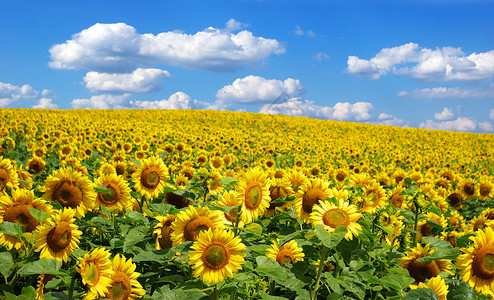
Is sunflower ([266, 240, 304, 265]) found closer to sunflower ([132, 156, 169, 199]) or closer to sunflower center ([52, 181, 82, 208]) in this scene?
sunflower ([132, 156, 169, 199])

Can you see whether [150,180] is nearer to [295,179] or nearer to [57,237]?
[57,237]

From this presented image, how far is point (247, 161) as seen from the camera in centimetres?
1469

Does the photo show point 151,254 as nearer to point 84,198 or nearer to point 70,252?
point 70,252

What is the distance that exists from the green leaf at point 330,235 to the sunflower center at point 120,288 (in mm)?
1382

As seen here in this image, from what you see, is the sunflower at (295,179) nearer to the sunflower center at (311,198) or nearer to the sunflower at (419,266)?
the sunflower center at (311,198)

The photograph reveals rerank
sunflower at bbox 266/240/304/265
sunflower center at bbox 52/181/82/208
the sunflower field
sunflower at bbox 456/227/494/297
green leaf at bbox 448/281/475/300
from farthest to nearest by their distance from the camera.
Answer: sunflower center at bbox 52/181/82/208 < sunflower at bbox 266/240/304/265 < sunflower at bbox 456/227/494/297 < the sunflower field < green leaf at bbox 448/281/475/300

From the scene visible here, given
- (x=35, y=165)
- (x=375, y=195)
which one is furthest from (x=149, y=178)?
(x=35, y=165)

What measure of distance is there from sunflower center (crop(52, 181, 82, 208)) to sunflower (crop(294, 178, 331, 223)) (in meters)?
2.28

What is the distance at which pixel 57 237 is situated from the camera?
Result: 109 inches

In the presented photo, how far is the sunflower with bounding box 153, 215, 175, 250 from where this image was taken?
2902mm

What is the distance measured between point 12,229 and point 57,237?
386mm

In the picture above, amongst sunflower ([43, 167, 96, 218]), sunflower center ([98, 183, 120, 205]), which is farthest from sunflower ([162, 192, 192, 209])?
sunflower ([43, 167, 96, 218])

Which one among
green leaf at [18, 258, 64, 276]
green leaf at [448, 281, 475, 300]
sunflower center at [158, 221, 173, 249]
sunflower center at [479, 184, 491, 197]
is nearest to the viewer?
green leaf at [448, 281, 475, 300]

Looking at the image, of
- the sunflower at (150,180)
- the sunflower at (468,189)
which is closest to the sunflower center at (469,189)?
the sunflower at (468,189)
